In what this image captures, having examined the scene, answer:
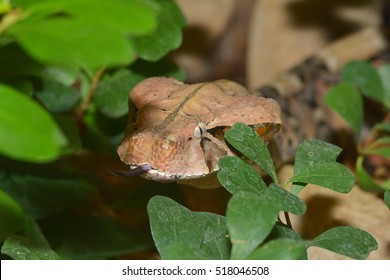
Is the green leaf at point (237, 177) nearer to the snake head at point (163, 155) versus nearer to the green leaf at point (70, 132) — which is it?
the snake head at point (163, 155)

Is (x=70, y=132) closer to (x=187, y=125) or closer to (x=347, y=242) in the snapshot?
(x=187, y=125)

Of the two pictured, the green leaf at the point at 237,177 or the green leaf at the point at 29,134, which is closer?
the green leaf at the point at 29,134

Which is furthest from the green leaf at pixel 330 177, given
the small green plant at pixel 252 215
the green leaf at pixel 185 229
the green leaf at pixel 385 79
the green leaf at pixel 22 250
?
the green leaf at pixel 385 79

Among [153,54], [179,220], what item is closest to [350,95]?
[153,54]

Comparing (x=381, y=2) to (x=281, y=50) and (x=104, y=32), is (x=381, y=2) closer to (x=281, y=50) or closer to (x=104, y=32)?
(x=281, y=50)

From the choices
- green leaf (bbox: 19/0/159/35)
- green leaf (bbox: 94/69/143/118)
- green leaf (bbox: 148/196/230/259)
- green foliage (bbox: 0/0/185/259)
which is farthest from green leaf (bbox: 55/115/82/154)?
green leaf (bbox: 19/0/159/35)

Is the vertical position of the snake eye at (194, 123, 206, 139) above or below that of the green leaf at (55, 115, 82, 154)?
above

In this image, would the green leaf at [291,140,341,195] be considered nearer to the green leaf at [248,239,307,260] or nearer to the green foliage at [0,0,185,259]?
the green leaf at [248,239,307,260]
